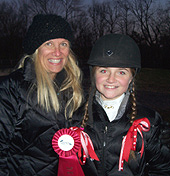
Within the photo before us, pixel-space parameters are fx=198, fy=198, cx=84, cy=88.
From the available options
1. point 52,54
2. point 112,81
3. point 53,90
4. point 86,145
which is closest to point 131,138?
point 86,145

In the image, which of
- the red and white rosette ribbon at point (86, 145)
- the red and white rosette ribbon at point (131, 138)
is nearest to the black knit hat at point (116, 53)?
the red and white rosette ribbon at point (131, 138)

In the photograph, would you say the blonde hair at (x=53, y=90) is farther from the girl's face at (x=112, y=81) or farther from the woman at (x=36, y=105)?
the girl's face at (x=112, y=81)

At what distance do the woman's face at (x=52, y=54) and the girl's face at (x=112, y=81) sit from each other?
52 cm

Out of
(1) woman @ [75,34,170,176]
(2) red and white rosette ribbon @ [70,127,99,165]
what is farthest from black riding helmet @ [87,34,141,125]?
(2) red and white rosette ribbon @ [70,127,99,165]

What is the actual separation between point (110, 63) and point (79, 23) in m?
27.8

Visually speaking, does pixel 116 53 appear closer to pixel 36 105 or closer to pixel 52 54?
pixel 52 54

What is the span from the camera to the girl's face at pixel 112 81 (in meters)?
2.14

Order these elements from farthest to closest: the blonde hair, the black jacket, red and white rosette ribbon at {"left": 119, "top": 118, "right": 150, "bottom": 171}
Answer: the blonde hair < the black jacket < red and white rosette ribbon at {"left": 119, "top": 118, "right": 150, "bottom": 171}

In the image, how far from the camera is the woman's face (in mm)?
2395

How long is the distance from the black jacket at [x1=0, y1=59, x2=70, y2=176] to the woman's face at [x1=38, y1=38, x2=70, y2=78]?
10.9 inches

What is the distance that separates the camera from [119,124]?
2.07 meters

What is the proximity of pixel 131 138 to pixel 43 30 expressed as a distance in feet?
4.99

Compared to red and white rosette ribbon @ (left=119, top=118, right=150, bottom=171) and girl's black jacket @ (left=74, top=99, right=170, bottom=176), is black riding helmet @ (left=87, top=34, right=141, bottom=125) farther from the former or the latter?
red and white rosette ribbon @ (left=119, top=118, right=150, bottom=171)

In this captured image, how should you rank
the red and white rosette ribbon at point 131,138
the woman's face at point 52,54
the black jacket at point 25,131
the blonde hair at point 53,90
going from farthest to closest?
1. the woman's face at point 52,54
2. the blonde hair at point 53,90
3. the black jacket at point 25,131
4. the red and white rosette ribbon at point 131,138
